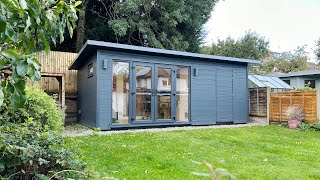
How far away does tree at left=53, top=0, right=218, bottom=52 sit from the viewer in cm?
1399

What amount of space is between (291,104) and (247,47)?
11787 millimetres

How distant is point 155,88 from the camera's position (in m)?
8.72

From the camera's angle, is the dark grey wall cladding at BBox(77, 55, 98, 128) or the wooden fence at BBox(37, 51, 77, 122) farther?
the wooden fence at BBox(37, 51, 77, 122)

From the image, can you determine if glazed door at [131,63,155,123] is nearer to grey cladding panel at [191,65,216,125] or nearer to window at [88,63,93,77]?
window at [88,63,93,77]

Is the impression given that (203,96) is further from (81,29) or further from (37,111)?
(81,29)

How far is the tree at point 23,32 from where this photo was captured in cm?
109

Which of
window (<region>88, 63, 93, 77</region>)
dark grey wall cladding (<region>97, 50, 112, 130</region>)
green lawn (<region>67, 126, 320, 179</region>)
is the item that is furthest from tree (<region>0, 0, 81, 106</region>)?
window (<region>88, 63, 93, 77</region>)

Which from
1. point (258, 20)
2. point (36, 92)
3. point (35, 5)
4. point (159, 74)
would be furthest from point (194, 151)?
point (258, 20)

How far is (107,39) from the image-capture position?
15539 mm

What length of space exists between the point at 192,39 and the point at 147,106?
8776 mm

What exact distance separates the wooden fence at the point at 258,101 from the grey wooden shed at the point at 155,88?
59 centimetres

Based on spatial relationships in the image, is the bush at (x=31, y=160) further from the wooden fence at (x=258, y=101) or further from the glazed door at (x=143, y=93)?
the wooden fence at (x=258, y=101)

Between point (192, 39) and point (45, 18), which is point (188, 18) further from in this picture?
point (45, 18)

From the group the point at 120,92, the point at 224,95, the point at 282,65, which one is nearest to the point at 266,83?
the point at 224,95
